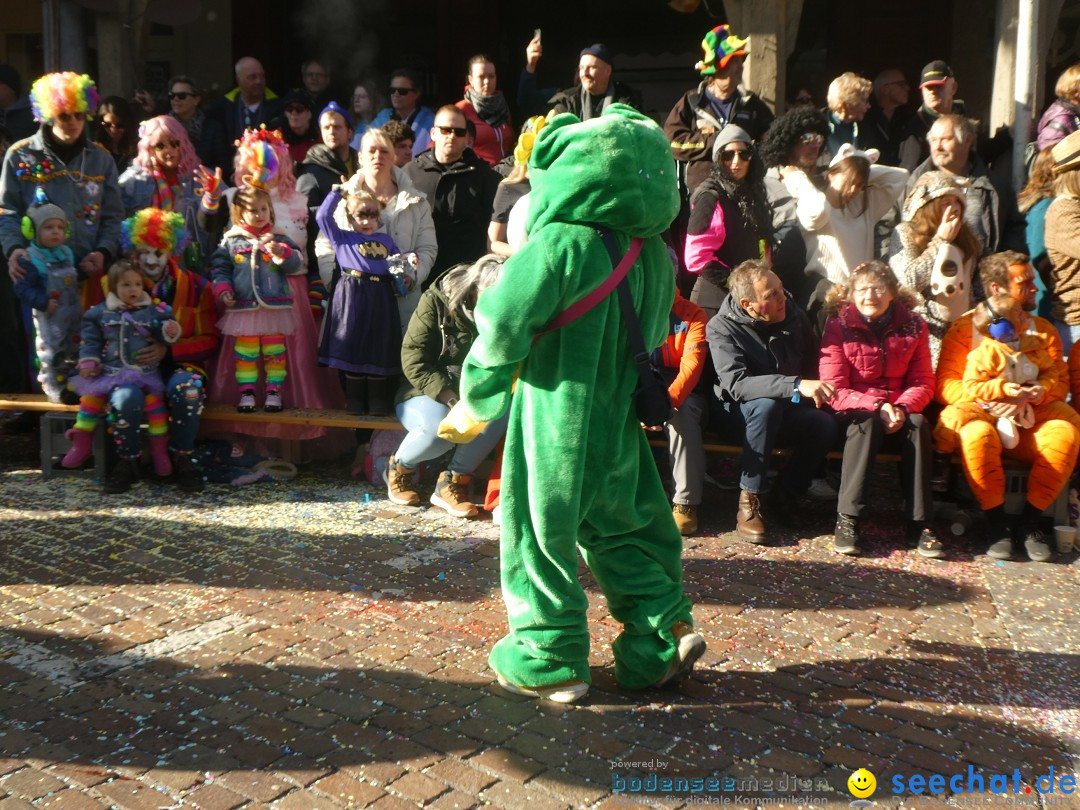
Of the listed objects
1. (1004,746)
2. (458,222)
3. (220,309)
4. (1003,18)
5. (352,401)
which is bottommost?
(1004,746)

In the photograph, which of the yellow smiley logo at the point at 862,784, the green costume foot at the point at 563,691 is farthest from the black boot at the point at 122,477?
the yellow smiley logo at the point at 862,784

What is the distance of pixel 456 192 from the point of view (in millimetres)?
7496

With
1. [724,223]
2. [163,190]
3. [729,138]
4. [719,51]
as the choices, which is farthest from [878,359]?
[163,190]

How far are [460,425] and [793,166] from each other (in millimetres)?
3619

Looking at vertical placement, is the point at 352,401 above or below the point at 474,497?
above

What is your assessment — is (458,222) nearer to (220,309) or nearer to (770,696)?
(220,309)

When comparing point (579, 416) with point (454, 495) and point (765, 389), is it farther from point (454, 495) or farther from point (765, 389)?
point (454, 495)

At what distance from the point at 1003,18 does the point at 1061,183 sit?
2243mm

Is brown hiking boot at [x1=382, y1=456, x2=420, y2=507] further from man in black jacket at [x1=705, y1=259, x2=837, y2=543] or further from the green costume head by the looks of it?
the green costume head

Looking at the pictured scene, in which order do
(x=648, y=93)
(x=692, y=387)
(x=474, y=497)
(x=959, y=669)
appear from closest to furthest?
(x=959, y=669) < (x=692, y=387) < (x=474, y=497) < (x=648, y=93)

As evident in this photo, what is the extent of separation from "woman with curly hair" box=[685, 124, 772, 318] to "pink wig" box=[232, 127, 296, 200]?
2483 mm

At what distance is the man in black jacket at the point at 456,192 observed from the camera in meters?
7.47

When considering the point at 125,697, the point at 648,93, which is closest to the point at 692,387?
the point at 125,697

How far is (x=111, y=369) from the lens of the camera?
6770mm
